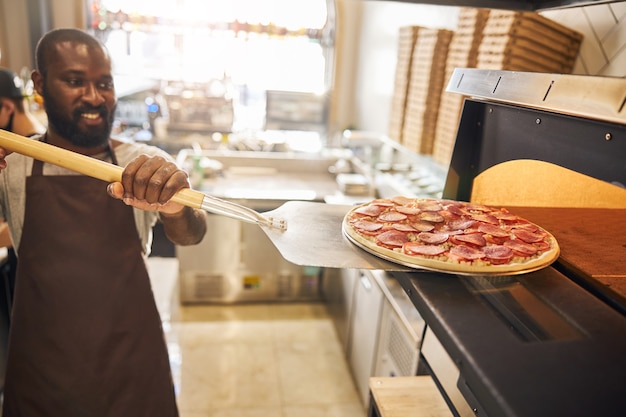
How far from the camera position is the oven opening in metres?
0.66

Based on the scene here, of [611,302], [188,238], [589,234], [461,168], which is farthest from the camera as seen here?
[188,238]

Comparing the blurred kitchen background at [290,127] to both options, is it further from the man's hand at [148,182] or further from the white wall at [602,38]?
the man's hand at [148,182]

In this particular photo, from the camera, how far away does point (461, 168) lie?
1196 mm

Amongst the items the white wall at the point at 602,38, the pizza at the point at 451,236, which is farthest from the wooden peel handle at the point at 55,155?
the white wall at the point at 602,38

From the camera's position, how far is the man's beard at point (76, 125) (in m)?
1.34

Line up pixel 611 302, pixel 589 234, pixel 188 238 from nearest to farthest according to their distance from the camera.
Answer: pixel 611 302
pixel 589 234
pixel 188 238

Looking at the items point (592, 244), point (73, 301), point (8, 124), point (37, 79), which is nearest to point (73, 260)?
point (73, 301)

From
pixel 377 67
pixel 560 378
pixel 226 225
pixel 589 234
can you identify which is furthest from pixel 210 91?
pixel 560 378

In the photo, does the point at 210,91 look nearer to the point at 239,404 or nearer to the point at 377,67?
the point at 377,67

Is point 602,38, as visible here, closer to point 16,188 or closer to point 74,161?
point 74,161

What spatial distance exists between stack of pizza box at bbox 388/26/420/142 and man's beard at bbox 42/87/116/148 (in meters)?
1.92

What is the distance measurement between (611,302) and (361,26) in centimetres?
478

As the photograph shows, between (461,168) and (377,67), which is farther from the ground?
(377,67)

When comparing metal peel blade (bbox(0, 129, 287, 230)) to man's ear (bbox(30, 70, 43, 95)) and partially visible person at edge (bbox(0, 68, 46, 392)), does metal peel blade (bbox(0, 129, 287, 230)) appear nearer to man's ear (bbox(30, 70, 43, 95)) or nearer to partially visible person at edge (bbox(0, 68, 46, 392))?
man's ear (bbox(30, 70, 43, 95))
